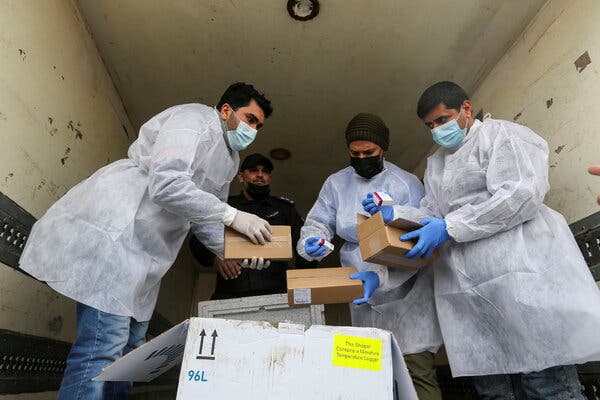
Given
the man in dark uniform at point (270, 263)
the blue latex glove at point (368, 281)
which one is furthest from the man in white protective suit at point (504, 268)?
the man in dark uniform at point (270, 263)

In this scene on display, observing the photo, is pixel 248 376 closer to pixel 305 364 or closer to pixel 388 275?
pixel 305 364

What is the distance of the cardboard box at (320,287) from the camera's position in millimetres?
1471

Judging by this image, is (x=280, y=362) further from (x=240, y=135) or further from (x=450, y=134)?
(x=450, y=134)

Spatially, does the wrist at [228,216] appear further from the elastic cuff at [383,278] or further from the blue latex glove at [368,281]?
the elastic cuff at [383,278]

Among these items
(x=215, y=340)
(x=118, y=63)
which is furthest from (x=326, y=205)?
(x=118, y=63)

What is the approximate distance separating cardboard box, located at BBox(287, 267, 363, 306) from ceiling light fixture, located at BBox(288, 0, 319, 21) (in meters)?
1.14

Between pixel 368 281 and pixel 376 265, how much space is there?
0.36 feet

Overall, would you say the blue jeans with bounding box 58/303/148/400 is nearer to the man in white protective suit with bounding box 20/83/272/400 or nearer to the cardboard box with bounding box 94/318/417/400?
the man in white protective suit with bounding box 20/83/272/400

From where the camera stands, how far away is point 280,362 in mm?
983

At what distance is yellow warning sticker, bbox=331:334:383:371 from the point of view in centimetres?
100

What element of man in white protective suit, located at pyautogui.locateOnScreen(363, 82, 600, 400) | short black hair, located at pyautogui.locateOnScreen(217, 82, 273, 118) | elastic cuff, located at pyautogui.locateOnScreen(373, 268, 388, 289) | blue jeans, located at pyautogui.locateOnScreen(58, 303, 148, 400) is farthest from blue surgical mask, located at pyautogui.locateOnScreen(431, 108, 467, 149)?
blue jeans, located at pyautogui.locateOnScreen(58, 303, 148, 400)

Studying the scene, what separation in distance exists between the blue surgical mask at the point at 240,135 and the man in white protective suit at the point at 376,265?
0.47 metres

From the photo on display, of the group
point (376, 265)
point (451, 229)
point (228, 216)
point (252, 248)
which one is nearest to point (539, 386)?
point (451, 229)

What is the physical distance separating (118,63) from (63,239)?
4.20 ft
